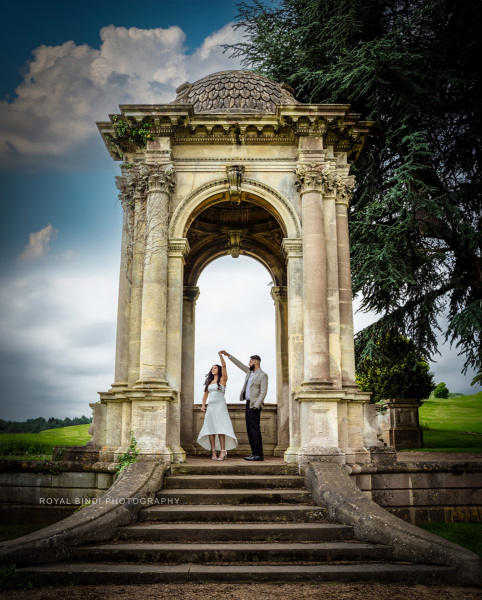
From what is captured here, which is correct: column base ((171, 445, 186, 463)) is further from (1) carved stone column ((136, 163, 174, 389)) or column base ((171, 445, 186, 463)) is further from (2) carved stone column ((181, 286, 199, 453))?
(2) carved stone column ((181, 286, 199, 453))

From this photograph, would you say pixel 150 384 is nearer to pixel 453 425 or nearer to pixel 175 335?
pixel 175 335

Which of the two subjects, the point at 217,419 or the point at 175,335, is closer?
the point at 175,335

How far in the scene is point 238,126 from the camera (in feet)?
30.4

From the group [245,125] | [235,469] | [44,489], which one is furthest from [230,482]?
[245,125]

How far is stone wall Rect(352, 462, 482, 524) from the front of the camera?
8188 millimetres

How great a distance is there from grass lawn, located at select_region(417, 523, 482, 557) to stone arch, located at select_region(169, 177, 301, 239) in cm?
499

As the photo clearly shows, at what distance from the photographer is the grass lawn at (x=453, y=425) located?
1828cm

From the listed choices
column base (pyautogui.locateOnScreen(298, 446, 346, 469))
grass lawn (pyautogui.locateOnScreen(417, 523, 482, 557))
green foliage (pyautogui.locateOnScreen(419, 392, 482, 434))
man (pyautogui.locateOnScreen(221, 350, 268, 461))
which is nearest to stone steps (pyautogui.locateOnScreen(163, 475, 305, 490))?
column base (pyautogui.locateOnScreen(298, 446, 346, 469))

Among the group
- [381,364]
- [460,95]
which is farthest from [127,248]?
[460,95]

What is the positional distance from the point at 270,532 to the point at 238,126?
6437 millimetres

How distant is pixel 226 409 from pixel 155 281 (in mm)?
2561

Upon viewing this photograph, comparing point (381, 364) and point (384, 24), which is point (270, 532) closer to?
point (381, 364)

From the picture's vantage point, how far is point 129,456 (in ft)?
26.3

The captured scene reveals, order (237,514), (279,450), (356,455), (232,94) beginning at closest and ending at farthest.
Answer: (237,514)
(356,455)
(232,94)
(279,450)
